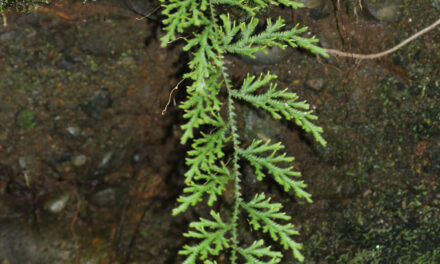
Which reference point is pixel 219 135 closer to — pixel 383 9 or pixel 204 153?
pixel 204 153

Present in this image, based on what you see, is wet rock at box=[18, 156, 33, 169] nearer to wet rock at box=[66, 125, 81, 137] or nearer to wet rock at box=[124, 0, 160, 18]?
wet rock at box=[66, 125, 81, 137]

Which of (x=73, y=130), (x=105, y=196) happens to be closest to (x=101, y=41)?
(x=73, y=130)

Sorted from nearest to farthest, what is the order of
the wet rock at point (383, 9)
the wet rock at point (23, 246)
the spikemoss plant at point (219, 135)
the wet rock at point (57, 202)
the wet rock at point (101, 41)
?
1. the spikemoss plant at point (219, 135)
2. the wet rock at point (383, 9)
3. the wet rock at point (101, 41)
4. the wet rock at point (23, 246)
5. the wet rock at point (57, 202)

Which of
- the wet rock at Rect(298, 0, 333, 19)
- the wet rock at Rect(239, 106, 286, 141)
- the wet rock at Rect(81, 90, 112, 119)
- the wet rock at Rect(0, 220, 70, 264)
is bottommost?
the wet rock at Rect(0, 220, 70, 264)

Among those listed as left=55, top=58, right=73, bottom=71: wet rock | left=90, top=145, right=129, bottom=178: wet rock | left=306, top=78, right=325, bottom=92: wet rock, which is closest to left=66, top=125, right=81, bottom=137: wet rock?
left=90, top=145, right=129, bottom=178: wet rock

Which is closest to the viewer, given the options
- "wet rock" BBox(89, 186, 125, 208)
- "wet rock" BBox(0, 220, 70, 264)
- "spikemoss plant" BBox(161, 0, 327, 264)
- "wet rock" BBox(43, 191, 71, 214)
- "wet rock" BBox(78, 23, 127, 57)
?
"spikemoss plant" BBox(161, 0, 327, 264)

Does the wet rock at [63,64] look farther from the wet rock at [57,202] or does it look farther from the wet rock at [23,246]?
the wet rock at [23,246]

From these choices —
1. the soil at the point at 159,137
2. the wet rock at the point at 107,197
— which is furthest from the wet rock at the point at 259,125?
the wet rock at the point at 107,197
